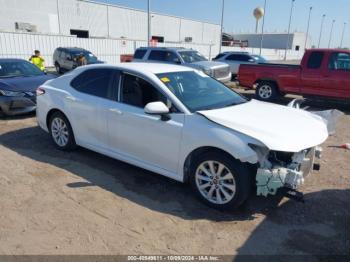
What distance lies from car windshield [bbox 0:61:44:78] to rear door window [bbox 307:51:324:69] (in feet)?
27.3

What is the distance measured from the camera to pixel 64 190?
4.30 metres

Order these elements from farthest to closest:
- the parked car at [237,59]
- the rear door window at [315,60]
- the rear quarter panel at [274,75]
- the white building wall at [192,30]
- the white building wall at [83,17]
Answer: the white building wall at [192,30], the white building wall at [83,17], the parked car at [237,59], the rear quarter panel at [274,75], the rear door window at [315,60]

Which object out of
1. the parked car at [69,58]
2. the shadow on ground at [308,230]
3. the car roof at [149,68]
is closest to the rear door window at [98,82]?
the car roof at [149,68]

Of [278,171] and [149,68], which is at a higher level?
[149,68]

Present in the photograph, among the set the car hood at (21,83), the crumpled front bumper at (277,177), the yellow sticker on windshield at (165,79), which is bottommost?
the crumpled front bumper at (277,177)

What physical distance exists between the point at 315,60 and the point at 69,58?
14.1m

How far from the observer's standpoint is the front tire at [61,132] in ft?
18.0

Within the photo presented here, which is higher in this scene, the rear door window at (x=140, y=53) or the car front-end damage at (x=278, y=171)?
the rear door window at (x=140, y=53)

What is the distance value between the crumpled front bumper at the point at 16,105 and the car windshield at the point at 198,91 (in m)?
4.92

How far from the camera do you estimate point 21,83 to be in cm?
816

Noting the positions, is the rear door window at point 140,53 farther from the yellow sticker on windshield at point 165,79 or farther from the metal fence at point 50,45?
the metal fence at point 50,45

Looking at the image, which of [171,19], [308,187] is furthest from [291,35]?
[308,187]

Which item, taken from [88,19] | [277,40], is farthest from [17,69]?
[277,40]

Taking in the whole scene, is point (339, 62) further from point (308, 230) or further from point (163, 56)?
point (308, 230)
